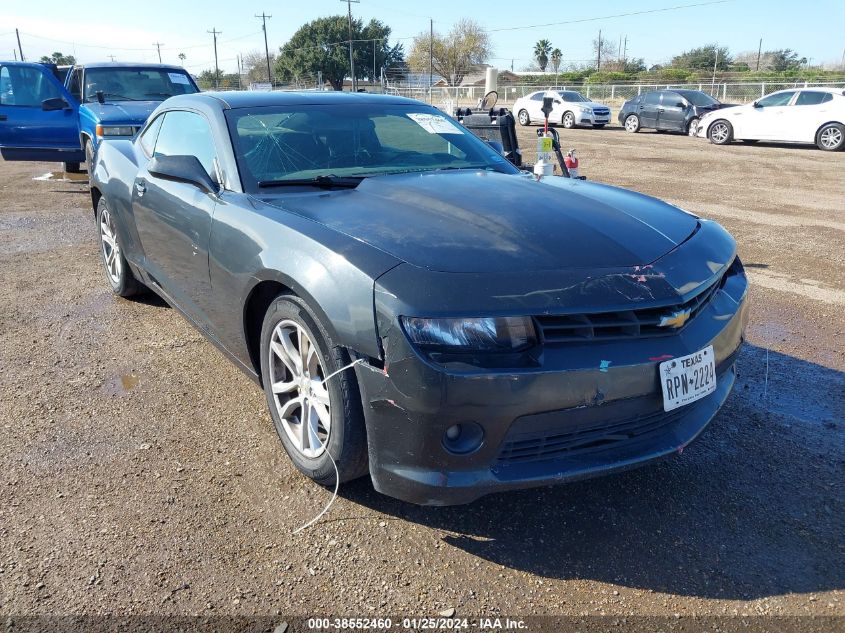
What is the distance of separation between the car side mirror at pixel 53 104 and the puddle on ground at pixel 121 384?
7.54m

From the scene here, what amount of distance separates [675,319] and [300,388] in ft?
4.73

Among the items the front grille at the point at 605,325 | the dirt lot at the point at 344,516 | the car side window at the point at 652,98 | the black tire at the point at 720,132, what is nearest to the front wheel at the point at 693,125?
the car side window at the point at 652,98

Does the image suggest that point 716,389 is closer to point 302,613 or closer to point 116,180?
point 302,613

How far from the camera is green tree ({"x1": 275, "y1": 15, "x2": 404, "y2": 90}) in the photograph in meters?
77.8

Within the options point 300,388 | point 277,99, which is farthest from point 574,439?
point 277,99

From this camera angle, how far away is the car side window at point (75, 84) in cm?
1045

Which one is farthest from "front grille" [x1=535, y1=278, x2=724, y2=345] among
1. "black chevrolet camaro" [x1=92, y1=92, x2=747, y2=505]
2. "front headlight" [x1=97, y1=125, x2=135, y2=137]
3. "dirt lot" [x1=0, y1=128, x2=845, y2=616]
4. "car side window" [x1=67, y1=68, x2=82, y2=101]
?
"car side window" [x1=67, y1=68, x2=82, y2=101]

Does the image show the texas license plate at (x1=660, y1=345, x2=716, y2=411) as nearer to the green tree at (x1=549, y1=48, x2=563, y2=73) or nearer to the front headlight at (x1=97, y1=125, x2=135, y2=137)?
the front headlight at (x1=97, y1=125, x2=135, y2=137)

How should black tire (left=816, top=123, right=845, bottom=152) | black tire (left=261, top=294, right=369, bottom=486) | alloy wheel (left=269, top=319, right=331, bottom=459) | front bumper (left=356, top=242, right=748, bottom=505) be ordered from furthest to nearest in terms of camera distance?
black tire (left=816, top=123, right=845, bottom=152), alloy wheel (left=269, top=319, right=331, bottom=459), black tire (left=261, top=294, right=369, bottom=486), front bumper (left=356, top=242, right=748, bottom=505)

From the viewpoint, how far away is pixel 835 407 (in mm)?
3561

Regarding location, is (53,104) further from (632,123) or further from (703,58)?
(703,58)

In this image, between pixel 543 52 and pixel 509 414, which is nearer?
pixel 509 414

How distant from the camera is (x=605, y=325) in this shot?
2.29 metres

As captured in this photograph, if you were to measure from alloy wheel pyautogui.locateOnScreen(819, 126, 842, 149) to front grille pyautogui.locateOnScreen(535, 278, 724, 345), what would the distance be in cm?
1732
